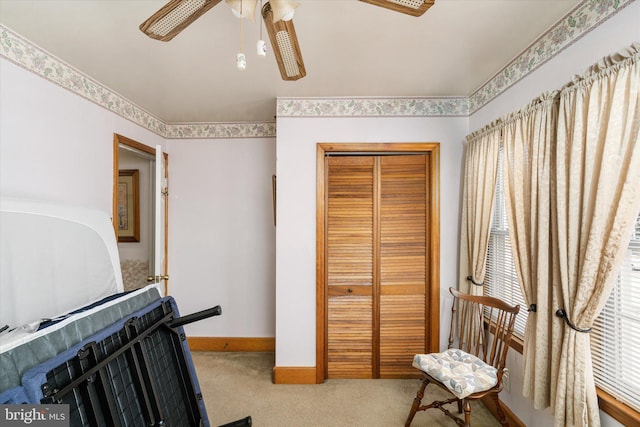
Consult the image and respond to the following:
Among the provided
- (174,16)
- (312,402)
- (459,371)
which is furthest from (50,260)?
(459,371)

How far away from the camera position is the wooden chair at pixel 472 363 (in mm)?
1718

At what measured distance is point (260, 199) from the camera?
3312mm

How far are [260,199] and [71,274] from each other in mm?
1922

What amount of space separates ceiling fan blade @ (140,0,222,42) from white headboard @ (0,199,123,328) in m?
1.15

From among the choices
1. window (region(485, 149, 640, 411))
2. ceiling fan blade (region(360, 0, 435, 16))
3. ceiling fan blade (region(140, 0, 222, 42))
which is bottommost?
window (region(485, 149, 640, 411))

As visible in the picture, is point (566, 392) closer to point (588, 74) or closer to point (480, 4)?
point (588, 74)

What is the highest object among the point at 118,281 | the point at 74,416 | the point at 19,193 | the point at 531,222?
the point at 19,193

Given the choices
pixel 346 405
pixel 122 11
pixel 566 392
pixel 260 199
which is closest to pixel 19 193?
pixel 122 11

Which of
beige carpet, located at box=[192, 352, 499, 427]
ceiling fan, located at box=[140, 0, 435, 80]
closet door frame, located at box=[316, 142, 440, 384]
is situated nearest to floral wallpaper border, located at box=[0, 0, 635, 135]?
closet door frame, located at box=[316, 142, 440, 384]

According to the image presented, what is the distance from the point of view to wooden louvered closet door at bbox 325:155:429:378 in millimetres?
2615

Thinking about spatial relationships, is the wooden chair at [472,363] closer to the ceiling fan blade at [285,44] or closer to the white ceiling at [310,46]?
the white ceiling at [310,46]

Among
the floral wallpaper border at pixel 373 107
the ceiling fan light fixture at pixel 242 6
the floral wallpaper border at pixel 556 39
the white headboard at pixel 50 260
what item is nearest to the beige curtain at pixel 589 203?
the floral wallpaper border at pixel 556 39

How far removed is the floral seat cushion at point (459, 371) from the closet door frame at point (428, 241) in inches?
21.5

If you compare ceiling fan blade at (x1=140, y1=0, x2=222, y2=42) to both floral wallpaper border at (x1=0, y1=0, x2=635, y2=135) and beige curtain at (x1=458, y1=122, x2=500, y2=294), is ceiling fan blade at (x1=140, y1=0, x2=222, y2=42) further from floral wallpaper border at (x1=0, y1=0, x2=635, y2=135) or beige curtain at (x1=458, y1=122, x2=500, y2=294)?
beige curtain at (x1=458, y1=122, x2=500, y2=294)
